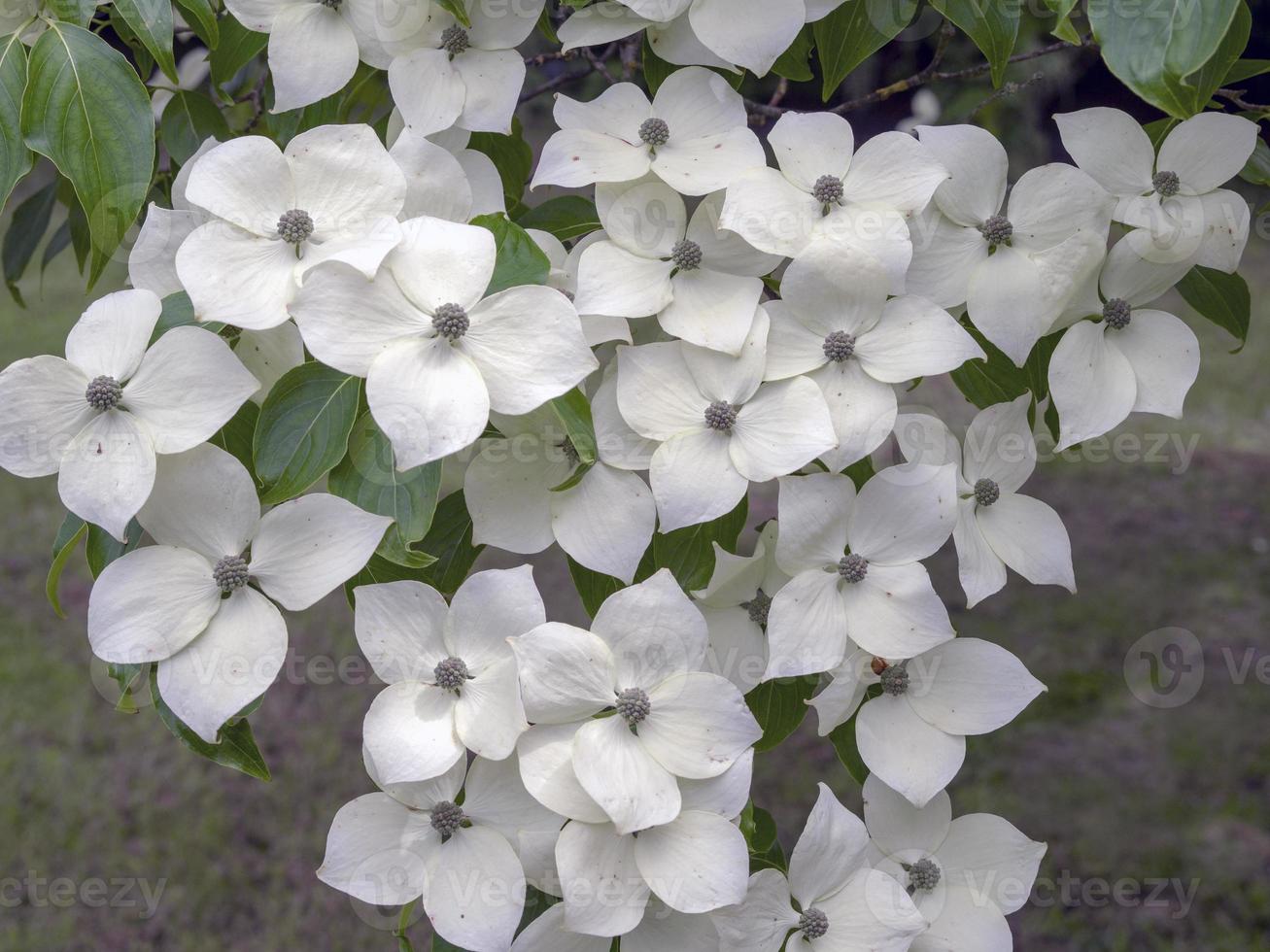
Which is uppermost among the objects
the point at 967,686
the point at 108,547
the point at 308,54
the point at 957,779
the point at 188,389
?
the point at 308,54

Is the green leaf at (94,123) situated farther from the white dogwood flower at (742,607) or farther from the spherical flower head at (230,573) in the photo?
the white dogwood flower at (742,607)

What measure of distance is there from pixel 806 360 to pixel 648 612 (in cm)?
19

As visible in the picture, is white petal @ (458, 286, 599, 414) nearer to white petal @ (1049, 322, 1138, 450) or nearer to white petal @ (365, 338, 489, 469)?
white petal @ (365, 338, 489, 469)

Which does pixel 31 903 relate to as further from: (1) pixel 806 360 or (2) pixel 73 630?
(1) pixel 806 360

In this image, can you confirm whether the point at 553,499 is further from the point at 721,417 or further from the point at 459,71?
the point at 459,71

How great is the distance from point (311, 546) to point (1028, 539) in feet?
1.61

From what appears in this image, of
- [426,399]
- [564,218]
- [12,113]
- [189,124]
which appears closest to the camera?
[426,399]

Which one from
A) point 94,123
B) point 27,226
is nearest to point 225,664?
point 94,123

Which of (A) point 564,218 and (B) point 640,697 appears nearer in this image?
(B) point 640,697

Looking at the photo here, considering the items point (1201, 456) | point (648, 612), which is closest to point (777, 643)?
point (648, 612)

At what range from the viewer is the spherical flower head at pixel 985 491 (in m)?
0.81

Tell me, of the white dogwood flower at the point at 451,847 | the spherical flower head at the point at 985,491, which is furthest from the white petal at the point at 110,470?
the spherical flower head at the point at 985,491

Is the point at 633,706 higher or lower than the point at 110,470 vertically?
lower

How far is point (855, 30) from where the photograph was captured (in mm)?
848
